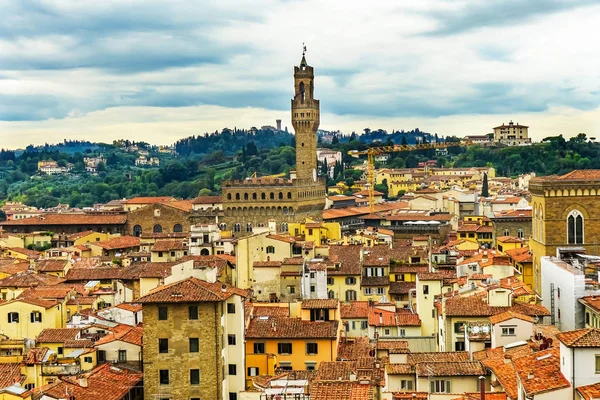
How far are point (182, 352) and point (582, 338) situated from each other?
1421 cm

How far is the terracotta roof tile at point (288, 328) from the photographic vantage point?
1315 inches

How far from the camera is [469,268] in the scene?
4397 cm

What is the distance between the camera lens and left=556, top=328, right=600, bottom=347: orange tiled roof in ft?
58.7

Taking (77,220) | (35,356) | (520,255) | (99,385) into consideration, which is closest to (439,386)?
(99,385)

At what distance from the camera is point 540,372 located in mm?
19141

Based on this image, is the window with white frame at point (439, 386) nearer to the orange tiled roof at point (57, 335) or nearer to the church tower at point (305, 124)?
the orange tiled roof at point (57, 335)

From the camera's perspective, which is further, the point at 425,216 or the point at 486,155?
the point at 486,155

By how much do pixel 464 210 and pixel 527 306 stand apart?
59.4 m

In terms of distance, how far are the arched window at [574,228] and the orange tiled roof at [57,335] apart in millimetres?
20812

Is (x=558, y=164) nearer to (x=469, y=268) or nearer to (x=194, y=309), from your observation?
(x=469, y=268)

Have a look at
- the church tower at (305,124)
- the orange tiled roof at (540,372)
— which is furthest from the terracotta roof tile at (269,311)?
the church tower at (305,124)

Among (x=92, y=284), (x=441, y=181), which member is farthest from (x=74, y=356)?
(x=441, y=181)

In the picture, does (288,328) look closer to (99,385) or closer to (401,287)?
(99,385)

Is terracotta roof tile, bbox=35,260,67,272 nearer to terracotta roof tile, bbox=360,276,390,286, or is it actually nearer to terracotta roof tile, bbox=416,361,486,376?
terracotta roof tile, bbox=360,276,390,286
